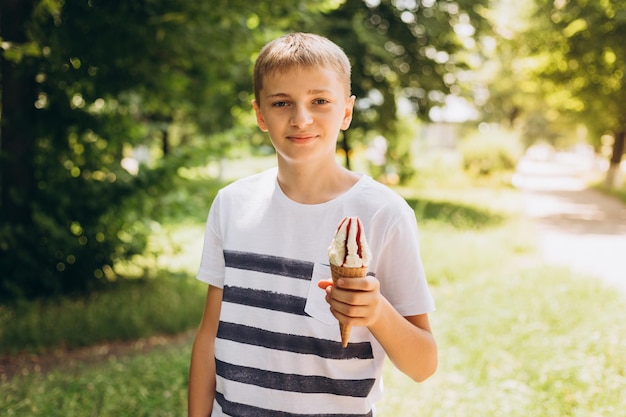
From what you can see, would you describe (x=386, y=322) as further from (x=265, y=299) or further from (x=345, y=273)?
(x=265, y=299)

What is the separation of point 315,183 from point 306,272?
27 centimetres

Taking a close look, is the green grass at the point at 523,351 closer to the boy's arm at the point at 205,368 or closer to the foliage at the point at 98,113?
the boy's arm at the point at 205,368

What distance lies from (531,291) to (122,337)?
471 centimetres

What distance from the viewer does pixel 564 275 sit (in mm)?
7977

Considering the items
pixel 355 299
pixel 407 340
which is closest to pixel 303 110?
pixel 355 299

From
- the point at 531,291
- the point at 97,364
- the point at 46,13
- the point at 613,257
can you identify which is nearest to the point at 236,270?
the point at 97,364

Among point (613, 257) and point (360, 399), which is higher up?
point (360, 399)

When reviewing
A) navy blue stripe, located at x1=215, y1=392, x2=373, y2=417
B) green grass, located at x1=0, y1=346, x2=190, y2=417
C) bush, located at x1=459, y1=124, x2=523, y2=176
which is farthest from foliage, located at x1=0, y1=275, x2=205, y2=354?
bush, located at x1=459, y1=124, x2=523, y2=176

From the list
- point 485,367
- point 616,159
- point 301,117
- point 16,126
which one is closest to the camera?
point 301,117

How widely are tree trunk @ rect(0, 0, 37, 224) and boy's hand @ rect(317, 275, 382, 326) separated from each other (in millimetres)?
5871

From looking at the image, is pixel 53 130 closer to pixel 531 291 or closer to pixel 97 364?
pixel 97 364

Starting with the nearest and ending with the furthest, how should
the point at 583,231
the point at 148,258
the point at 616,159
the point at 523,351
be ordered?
the point at 523,351 < the point at 148,258 < the point at 583,231 < the point at 616,159

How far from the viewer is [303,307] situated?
167 centimetres

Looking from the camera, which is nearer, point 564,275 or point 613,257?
point 564,275
